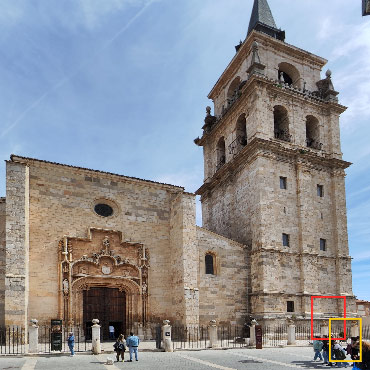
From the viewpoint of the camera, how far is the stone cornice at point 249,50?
2883cm

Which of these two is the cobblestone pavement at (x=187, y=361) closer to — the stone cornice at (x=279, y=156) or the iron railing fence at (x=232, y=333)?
the iron railing fence at (x=232, y=333)

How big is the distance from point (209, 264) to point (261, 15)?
2044 cm

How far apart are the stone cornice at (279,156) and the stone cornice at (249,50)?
7.50 meters

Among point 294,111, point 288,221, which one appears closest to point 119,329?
point 288,221

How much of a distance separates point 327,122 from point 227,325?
1551 centimetres

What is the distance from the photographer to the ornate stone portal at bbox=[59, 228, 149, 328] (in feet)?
67.7

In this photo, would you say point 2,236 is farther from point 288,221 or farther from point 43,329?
point 288,221

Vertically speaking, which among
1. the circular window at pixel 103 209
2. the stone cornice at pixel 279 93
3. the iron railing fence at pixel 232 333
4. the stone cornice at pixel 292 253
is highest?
the stone cornice at pixel 279 93

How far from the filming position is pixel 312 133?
1159 inches

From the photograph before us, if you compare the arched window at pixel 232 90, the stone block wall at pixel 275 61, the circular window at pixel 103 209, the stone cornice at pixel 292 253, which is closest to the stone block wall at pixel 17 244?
the circular window at pixel 103 209

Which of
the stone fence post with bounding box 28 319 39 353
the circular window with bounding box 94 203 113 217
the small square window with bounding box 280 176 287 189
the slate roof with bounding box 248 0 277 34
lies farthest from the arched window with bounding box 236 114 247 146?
Answer: the stone fence post with bounding box 28 319 39 353

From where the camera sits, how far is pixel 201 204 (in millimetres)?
33219

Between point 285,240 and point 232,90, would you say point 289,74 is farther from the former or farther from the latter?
point 285,240

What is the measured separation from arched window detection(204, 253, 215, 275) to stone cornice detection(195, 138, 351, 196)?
259 inches
